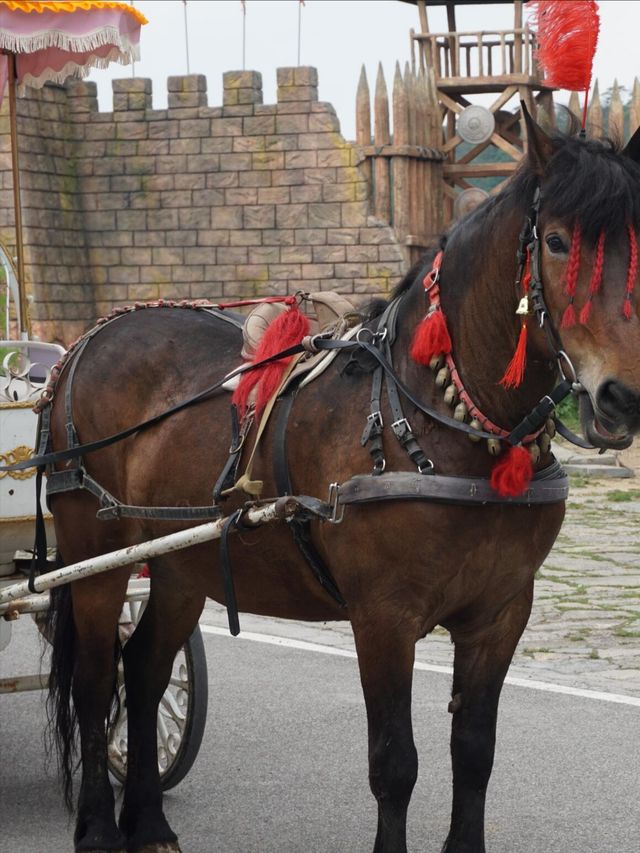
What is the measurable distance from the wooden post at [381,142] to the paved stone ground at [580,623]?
45.9 feet

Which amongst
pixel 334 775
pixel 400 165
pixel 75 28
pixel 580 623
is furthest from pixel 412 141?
pixel 334 775

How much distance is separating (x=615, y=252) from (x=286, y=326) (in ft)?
4.20

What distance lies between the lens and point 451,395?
3986 mm

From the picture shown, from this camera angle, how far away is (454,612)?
410 cm

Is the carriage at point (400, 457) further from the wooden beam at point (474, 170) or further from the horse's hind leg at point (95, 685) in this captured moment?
the wooden beam at point (474, 170)

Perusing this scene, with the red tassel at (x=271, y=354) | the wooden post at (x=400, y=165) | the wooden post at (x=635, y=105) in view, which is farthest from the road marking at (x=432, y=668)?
the wooden post at (x=635, y=105)

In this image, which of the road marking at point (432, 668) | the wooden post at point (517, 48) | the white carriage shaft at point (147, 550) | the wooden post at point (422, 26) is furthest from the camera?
the wooden post at point (422, 26)

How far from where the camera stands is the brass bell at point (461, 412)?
13.0ft

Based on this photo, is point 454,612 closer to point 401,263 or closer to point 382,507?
point 382,507

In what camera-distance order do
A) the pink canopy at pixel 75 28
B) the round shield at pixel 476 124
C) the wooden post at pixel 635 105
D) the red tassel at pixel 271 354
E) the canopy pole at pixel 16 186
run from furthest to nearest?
1. the round shield at pixel 476 124
2. the wooden post at pixel 635 105
3. the canopy pole at pixel 16 186
4. the pink canopy at pixel 75 28
5. the red tassel at pixel 271 354

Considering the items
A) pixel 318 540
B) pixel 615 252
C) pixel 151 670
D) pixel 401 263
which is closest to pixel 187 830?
pixel 151 670

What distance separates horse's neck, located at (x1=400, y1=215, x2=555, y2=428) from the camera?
153 inches

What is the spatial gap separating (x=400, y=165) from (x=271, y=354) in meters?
21.1

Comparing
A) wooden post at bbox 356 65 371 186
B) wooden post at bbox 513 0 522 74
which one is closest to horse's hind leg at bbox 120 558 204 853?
wooden post at bbox 356 65 371 186
